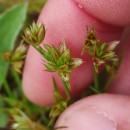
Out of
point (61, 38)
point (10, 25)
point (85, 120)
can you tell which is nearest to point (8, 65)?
point (10, 25)

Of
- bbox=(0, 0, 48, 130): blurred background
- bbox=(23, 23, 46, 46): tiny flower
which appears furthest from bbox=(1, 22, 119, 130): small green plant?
bbox=(0, 0, 48, 130): blurred background

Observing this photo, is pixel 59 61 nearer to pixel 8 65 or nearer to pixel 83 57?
pixel 83 57

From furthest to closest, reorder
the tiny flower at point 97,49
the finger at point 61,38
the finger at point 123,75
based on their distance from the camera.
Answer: the finger at point 123,75
the finger at point 61,38
the tiny flower at point 97,49

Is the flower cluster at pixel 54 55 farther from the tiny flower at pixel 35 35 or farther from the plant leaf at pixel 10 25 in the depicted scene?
the plant leaf at pixel 10 25

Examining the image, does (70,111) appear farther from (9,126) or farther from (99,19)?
(9,126)

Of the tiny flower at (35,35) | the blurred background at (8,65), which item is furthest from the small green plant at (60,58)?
the blurred background at (8,65)

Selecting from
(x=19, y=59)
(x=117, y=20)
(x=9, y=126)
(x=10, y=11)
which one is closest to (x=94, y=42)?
(x=117, y=20)
